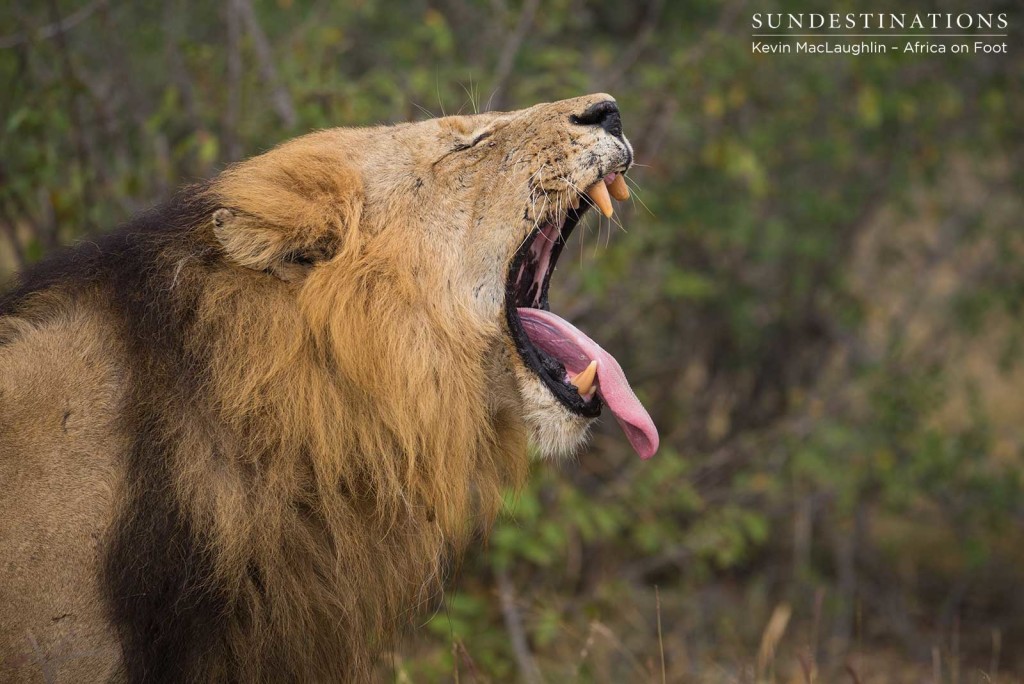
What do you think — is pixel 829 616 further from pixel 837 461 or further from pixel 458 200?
pixel 458 200

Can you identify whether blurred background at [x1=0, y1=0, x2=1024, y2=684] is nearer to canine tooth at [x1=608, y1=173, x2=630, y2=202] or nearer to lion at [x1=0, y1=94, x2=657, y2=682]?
canine tooth at [x1=608, y1=173, x2=630, y2=202]

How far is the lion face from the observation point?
113 inches

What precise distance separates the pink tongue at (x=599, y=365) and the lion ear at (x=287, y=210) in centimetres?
62

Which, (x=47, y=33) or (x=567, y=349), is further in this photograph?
(x=47, y=33)

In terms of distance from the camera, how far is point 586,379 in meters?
2.99

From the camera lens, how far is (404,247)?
9.62ft

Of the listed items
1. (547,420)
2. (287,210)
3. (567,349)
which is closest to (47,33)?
(287,210)

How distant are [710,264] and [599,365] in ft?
15.2

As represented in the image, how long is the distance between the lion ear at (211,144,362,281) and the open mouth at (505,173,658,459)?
1.65 feet

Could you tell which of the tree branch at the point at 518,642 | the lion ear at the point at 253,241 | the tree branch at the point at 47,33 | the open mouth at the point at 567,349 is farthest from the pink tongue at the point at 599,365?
the tree branch at the point at 47,33

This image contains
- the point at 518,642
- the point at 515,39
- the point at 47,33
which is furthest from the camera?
the point at 515,39

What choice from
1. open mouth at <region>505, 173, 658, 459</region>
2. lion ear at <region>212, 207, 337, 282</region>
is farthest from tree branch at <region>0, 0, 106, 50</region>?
open mouth at <region>505, 173, 658, 459</region>

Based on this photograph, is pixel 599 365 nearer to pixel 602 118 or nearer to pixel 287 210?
pixel 602 118

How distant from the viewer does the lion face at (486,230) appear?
2875mm
